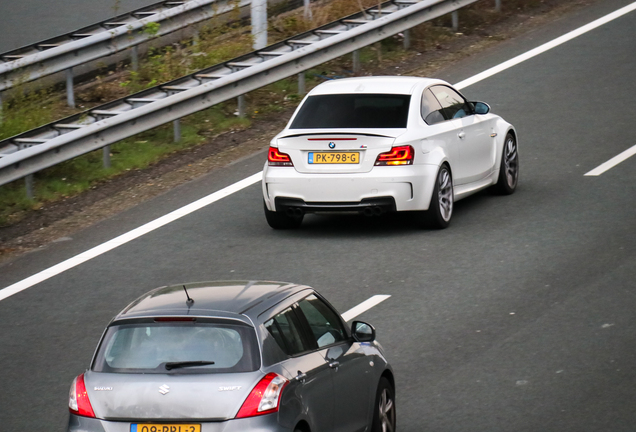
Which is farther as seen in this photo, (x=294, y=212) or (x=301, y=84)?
(x=301, y=84)

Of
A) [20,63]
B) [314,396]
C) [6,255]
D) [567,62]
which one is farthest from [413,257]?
[567,62]

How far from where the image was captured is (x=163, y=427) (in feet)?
19.0

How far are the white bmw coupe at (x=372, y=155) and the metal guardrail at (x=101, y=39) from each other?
17.2ft

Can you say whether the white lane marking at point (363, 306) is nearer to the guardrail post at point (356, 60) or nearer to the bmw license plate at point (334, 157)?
the bmw license plate at point (334, 157)

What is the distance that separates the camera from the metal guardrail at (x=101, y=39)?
16.6 meters

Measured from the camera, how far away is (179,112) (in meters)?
16.2

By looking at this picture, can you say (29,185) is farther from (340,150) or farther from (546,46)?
(546,46)

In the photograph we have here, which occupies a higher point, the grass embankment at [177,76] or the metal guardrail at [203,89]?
the metal guardrail at [203,89]

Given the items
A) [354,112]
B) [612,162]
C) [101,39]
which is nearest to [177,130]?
[101,39]

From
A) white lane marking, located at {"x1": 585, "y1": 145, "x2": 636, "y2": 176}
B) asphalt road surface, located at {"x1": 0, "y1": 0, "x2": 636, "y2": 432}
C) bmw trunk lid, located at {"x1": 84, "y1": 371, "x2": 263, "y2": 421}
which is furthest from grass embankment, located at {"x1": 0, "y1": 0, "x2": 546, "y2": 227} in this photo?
bmw trunk lid, located at {"x1": 84, "y1": 371, "x2": 263, "y2": 421}

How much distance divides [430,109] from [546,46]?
8.53 m

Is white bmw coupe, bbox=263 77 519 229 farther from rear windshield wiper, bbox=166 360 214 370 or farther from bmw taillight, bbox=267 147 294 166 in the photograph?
rear windshield wiper, bbox=166 360 214 370

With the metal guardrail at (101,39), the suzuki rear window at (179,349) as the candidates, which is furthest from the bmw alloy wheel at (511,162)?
the suzuki rear window at (179,349)

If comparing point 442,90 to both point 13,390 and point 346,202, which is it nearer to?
point 346,202
